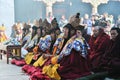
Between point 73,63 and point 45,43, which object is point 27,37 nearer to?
point 45,43

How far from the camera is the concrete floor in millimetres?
6281

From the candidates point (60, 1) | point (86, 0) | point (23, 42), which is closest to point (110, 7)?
point (86, 0)

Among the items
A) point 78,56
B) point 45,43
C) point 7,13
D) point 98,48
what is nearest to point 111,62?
point 78,56

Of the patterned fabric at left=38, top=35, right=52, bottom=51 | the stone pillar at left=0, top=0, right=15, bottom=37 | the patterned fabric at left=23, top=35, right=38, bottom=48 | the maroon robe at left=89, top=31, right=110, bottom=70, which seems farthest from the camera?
the stone pillar at left=0, top=0, right=15, bottom=37

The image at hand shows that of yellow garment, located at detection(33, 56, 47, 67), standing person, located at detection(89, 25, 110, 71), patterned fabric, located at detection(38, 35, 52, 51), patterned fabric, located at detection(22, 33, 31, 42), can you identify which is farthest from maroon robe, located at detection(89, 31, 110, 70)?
patterned fabric, located at detection(22, 33, 31, 42)

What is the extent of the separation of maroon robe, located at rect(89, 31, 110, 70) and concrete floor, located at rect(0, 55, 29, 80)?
4.34ft

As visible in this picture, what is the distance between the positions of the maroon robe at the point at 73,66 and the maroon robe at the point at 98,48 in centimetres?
35

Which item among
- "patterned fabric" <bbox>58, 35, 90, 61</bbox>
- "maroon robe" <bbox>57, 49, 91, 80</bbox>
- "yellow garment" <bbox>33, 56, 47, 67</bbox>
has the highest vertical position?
"patterned fabric" <bbox>58, 35, 90, 61</bbox>

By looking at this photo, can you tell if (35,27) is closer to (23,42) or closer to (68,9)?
(23,42)

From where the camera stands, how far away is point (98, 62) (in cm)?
594

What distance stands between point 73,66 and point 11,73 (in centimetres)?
185

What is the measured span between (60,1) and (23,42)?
8.92 metres

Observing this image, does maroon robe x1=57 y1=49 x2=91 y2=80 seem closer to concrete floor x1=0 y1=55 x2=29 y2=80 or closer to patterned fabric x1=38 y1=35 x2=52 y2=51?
concrete floor x1=0 y1=55 x2=29 y2=80

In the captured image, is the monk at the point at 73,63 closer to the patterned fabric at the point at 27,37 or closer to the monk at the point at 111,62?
the monk at the point at 111,62
